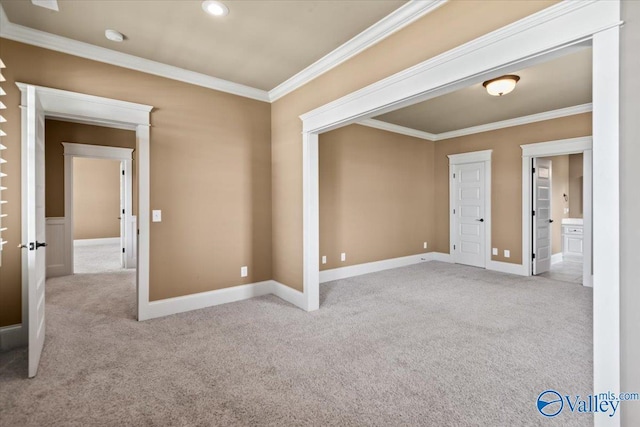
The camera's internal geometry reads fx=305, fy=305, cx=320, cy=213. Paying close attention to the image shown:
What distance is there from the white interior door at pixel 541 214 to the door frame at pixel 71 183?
7639mm

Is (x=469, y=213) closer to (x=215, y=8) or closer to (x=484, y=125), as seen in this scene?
(x=484, y=125)

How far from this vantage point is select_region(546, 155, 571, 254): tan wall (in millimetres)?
6703

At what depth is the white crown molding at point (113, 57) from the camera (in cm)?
267

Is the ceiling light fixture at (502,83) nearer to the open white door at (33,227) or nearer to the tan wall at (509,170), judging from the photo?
the tan wall at (509,170)

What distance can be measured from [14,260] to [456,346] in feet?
13.2

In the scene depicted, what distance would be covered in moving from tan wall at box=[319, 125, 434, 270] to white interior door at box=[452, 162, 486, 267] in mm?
587

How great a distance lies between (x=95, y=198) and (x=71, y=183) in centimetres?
428

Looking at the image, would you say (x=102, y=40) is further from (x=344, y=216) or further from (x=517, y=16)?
(x=344, y=216)

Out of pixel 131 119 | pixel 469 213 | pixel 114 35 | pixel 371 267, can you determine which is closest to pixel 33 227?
pixel 131 119

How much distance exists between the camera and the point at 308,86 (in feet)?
11.7

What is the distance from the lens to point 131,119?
127 inches

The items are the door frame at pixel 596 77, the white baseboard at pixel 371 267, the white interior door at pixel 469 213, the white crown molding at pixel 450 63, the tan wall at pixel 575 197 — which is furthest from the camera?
the tan wall at pixel 575 197

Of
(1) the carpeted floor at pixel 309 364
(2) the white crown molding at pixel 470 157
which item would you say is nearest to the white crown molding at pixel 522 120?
(2) the white crown molding at pixel 470 157

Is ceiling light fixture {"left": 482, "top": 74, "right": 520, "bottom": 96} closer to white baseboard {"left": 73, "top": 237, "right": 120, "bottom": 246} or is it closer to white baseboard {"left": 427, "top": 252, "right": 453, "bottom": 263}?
white baseboard {"left": 427, "top": 252, "right": 453, "bottom": 263}
